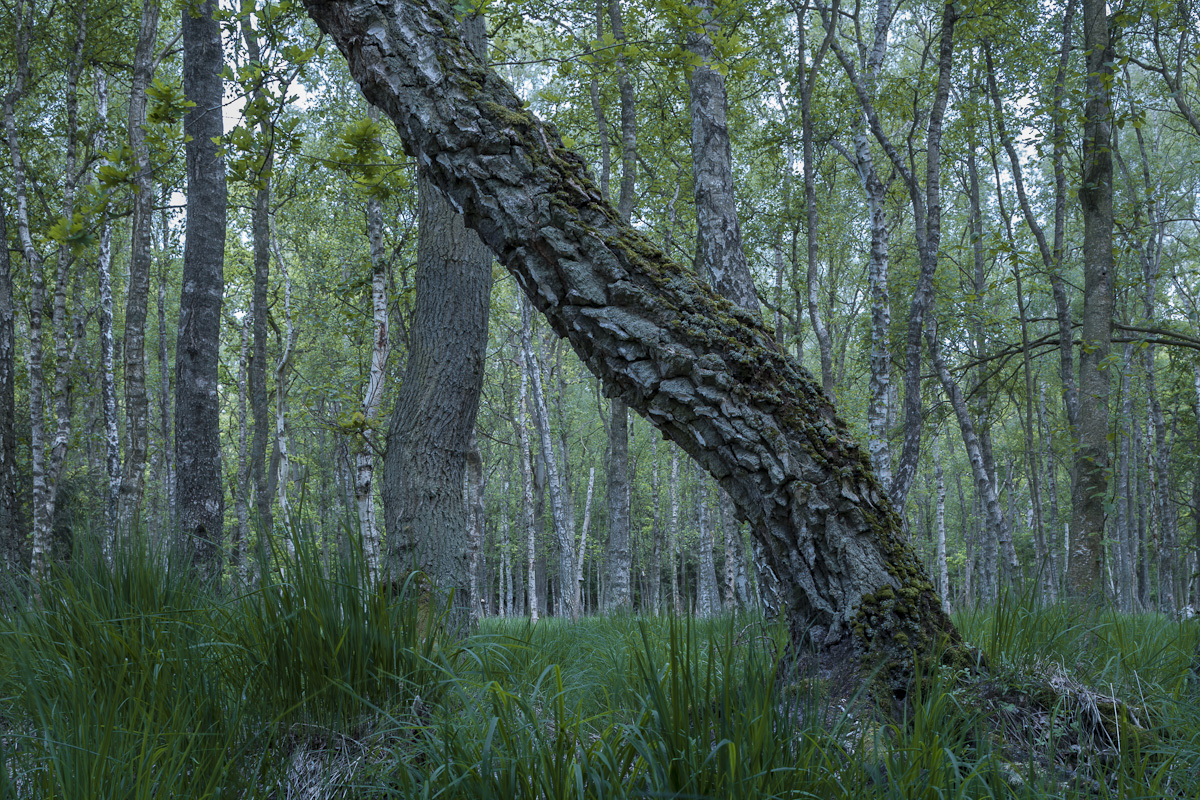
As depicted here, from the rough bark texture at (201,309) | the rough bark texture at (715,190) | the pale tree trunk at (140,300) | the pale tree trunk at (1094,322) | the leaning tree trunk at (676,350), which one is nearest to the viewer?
the leaning tree trunk at (676,350)

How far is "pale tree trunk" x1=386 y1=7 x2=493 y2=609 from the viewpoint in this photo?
4023 mm

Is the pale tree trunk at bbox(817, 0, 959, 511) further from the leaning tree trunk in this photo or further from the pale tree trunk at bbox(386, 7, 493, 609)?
the leaning tree trunk

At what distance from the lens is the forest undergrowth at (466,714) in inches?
55.2

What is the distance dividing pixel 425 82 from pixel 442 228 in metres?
2.36

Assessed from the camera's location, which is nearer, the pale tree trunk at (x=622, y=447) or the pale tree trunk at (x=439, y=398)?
the pale tree trunk at (x=439, y=398)

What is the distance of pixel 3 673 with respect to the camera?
88.4 inches

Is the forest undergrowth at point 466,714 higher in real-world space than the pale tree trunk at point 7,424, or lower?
lower

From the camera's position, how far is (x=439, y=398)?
4227 millimetres

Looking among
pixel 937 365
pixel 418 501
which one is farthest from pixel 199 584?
pixel 937 365

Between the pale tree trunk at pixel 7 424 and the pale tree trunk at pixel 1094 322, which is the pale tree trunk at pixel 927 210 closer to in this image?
the pale tree trunk at pixel 1094 322

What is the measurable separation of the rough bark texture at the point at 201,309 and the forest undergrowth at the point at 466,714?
273cm

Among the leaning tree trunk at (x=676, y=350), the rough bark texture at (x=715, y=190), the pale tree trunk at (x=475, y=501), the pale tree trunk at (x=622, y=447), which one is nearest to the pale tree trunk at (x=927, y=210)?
the pale tree trunk at (x=622, y=447)

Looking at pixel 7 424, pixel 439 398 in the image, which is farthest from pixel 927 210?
pixel 7 424

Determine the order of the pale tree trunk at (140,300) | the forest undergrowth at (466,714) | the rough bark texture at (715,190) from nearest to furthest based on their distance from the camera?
the forest undergrowth at (466,714)
the rough bark texture at (715,190)
the pale tree trunk at (140,300)
